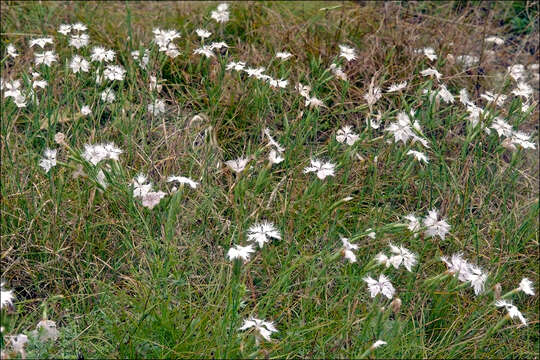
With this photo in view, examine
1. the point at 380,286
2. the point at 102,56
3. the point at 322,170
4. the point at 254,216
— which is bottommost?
the point at 254,216

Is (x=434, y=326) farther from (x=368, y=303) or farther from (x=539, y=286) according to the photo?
(x=539, y=286)

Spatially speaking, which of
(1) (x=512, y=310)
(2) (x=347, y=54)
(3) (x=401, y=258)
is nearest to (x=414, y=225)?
(3) (x=401, y=258)

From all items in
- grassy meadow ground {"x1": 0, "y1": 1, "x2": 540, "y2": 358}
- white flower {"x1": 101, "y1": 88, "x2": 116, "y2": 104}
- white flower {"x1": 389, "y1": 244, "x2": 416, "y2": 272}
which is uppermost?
white flower {"x1": 101, "y1": 88, "x2": 116, "y2": 104}

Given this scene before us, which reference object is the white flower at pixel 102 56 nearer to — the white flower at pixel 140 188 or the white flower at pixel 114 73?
the white flower at pixel 114 73

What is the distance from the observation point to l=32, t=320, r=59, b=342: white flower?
1.79 meters

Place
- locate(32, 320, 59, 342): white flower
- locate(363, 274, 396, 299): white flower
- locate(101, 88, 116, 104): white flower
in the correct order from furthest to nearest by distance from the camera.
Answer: locate(101, 88, 116, 104): white flower → locate(363, 274, 396, 299): white flower → locate(32, 320, 59, 342): white flower

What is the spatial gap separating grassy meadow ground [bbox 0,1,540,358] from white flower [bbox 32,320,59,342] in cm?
4

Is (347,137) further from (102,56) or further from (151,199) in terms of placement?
(102,56)

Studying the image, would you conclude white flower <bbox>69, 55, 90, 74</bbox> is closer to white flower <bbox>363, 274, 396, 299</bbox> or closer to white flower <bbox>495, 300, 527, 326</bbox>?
white flower <bbox>363, 274, 396, 299</bbox>

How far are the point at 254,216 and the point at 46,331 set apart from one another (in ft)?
2.85

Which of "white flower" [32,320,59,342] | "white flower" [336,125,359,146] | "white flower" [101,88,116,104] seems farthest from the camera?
"white flower" [101,88,116,104]

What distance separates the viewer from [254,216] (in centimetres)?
240

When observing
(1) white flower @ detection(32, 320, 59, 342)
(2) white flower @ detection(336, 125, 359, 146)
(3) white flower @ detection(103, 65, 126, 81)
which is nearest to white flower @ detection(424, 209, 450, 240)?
(2) white flower @ detection(336, 125, 359, 146)

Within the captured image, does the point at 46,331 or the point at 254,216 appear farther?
the point at 254,216
